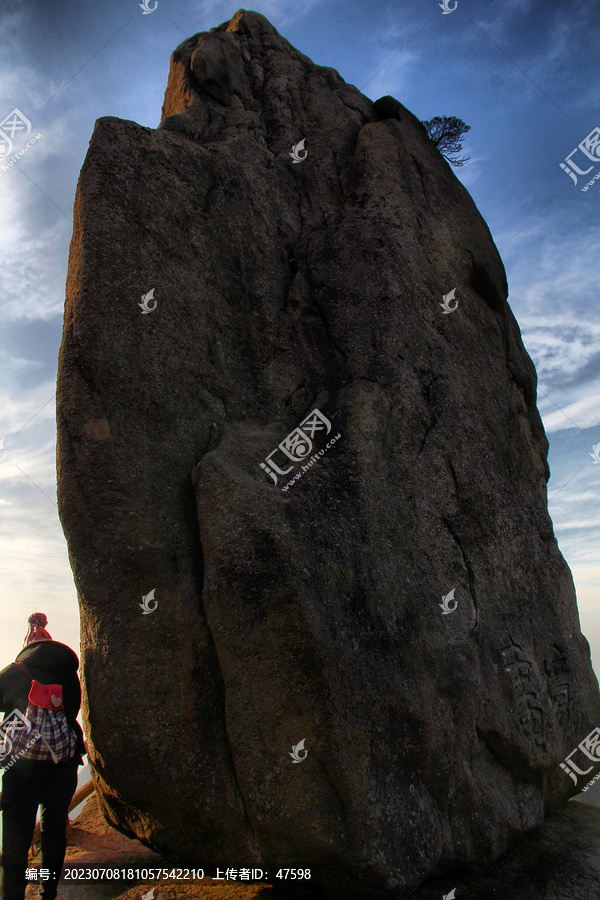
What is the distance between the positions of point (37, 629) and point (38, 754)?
0.99 metres

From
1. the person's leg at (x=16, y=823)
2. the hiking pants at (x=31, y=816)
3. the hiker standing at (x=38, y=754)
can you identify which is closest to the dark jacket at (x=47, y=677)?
the hiker standing at (x=38, y=754)

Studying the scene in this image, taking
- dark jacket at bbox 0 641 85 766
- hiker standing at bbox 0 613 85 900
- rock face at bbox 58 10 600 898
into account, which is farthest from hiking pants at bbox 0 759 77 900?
rock face at bbox 58 10 600 898

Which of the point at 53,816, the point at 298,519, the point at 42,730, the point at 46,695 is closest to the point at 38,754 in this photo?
the point at 42,730

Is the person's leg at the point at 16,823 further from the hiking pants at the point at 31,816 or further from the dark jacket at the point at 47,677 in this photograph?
the dark jacket at the point at 47,677

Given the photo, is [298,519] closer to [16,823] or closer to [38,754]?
[38,754]

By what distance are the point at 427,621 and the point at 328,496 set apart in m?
1.34

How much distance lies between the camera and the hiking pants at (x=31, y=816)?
416 centimetres

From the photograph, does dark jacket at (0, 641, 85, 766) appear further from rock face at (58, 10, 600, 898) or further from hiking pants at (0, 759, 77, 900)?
rock face at (58, 10, 600, 898)

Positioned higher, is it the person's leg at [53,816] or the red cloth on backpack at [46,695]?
the red cloth on backpack at [46,695]

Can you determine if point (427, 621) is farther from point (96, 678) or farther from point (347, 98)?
point (347, 98)

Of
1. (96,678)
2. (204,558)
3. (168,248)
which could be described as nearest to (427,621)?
(204,558)

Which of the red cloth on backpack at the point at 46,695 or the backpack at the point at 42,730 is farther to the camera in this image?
the red cloth on backpack at the point at 46,695

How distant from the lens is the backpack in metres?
4.23

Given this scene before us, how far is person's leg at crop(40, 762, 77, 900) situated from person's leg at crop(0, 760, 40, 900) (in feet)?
0.37
